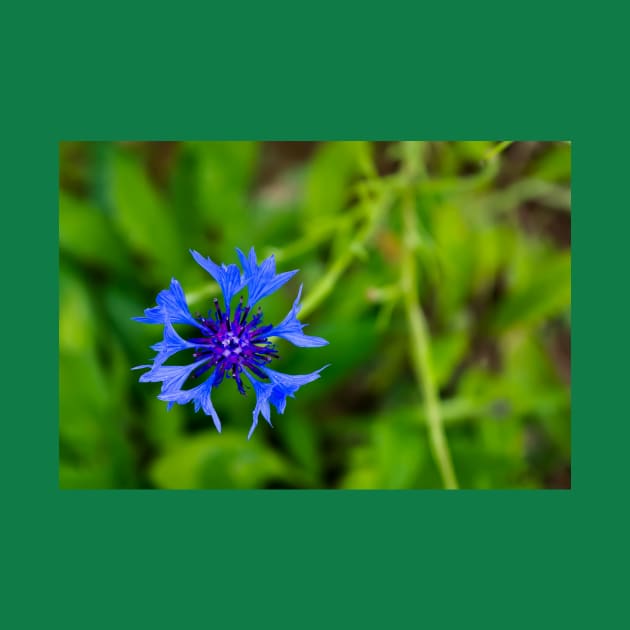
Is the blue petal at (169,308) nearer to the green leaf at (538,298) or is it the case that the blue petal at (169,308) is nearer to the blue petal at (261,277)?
the blue petal at (261,277)

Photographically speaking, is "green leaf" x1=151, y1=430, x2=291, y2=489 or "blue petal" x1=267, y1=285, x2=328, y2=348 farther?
"green leaf" x1=151, y1=430, x2=291, y2=489

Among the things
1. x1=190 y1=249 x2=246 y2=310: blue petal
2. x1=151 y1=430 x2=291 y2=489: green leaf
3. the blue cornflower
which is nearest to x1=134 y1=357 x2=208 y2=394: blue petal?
the blue cornflower

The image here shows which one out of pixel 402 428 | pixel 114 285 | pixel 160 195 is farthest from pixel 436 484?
pixel 160 195

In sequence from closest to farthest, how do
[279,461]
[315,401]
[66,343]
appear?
[66,343] → [279,461] → [315,401]

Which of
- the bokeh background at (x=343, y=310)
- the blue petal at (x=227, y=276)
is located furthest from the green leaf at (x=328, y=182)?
the blue petal at (x=227, y=276)

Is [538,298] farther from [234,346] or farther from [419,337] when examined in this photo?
[234,346]

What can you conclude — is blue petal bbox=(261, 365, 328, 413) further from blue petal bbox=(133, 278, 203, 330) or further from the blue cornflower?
blue petal bbox=(133, 278, 203, 330)

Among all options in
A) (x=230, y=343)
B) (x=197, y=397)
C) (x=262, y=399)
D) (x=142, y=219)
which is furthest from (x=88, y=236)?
(x=262, y=399)

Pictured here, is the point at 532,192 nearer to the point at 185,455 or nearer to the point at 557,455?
the point at 557,455

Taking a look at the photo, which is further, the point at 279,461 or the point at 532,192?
the point at 532,192

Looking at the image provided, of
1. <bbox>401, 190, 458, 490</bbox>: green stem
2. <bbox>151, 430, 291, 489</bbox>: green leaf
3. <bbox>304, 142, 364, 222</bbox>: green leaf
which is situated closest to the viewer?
<bbox>401, 190, 458, 490</bbox>: green stem
